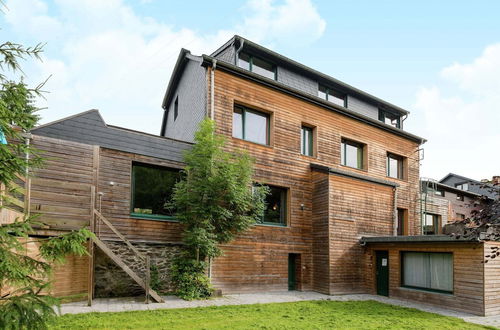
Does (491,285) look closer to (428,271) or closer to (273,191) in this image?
(428,271)

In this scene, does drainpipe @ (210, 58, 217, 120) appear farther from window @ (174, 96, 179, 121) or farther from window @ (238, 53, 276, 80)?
window @ (174, 96, 179, 121)

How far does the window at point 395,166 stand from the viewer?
63.5ft

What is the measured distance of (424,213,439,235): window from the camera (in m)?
22.5

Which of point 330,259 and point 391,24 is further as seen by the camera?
point 330,259

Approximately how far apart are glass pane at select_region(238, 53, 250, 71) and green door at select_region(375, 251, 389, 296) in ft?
30.2

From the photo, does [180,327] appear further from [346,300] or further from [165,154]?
[346,300]

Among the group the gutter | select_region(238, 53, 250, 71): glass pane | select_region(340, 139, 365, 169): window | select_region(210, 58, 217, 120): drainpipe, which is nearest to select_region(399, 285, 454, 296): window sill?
select_region(340, 139, 365, 169): window

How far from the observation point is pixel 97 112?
11.5m

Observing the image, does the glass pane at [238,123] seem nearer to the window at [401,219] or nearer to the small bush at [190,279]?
the small bush at [190,279]

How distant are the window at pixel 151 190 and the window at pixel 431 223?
16.5 meters

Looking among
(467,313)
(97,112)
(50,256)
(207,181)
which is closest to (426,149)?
(467,313)

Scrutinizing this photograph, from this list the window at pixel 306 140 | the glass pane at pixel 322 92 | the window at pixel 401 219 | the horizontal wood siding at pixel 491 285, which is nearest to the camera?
the horizontal wood siding at pixel 491 285

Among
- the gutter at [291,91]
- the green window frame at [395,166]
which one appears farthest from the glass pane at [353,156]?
the green window frame at [395,166]

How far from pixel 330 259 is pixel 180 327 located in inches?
302
